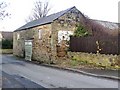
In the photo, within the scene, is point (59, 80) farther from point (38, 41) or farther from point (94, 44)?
point (38, 41)

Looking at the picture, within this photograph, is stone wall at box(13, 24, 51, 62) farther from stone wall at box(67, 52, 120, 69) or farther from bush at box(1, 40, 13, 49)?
bush at box(1, 40, 13, 49)

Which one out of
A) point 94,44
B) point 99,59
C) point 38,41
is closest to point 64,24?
point 38,41

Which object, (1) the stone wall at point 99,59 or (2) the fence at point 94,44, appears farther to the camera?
(2) the fence at point 94,44

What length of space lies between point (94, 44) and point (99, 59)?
7.36ft

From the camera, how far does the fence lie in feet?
74.2

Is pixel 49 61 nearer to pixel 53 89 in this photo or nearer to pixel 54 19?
pixel 54 19

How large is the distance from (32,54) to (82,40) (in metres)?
9.33

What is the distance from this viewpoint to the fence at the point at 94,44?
22.6m

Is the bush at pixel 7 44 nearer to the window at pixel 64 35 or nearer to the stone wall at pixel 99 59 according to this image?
the window at pixel 64 35

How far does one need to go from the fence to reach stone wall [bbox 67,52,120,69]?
526 millimetres

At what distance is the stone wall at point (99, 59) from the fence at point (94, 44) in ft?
1.73

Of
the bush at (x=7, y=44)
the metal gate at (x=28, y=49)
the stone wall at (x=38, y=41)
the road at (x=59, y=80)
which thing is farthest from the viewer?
the bush at (x=7, y=44)

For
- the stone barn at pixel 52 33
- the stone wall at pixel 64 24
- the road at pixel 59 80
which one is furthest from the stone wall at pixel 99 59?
the road at pixel 59 80

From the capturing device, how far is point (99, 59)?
2333 centimetres
